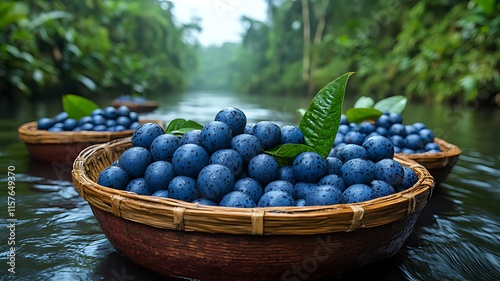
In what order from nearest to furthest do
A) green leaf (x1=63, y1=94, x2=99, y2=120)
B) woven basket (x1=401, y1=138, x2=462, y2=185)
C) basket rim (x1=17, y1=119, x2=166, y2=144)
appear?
1. woven basket (x1=401, y1=138, x2=462, y2=185)
2. basket rim (x1=17, y1=119, x2=166, y2=144)
3. green leaf (x1=63, y1=94, x2=99, y2=120)

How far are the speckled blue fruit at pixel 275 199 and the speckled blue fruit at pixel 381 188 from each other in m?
0.30

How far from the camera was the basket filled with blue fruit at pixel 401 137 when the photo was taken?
197cm

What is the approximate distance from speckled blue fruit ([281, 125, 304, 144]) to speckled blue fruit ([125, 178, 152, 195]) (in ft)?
1.64

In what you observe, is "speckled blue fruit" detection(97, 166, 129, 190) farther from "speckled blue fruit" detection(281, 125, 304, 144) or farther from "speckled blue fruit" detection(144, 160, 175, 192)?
"speckled blue fruit" detection(281, 125, 304, 144)

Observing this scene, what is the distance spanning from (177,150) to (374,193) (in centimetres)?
62

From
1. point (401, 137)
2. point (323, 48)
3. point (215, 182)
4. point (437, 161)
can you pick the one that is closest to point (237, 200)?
point (215, 182)

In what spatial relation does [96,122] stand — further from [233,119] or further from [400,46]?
[400,46]

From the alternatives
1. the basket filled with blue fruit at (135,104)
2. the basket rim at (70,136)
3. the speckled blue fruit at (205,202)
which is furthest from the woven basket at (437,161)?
the basket filled with blue fruit at (135,104)

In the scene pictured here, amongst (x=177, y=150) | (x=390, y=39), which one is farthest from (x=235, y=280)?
(x=390, y=39)

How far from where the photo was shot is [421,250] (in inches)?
58.0

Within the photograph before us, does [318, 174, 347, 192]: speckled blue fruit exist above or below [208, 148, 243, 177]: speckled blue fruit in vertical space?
below

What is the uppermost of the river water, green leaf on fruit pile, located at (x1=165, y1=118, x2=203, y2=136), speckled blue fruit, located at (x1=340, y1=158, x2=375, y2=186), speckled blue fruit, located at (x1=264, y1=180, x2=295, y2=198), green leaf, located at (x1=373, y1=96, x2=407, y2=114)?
green leaf, located at (x1=373, y1=96, x2=407, y2=114)

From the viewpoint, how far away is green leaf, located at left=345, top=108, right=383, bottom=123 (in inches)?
92.7

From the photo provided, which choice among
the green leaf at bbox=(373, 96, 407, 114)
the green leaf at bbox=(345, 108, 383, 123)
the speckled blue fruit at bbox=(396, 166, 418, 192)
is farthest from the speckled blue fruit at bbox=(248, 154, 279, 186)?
the green leaf at bbox=(373, 96, 407, 114)
